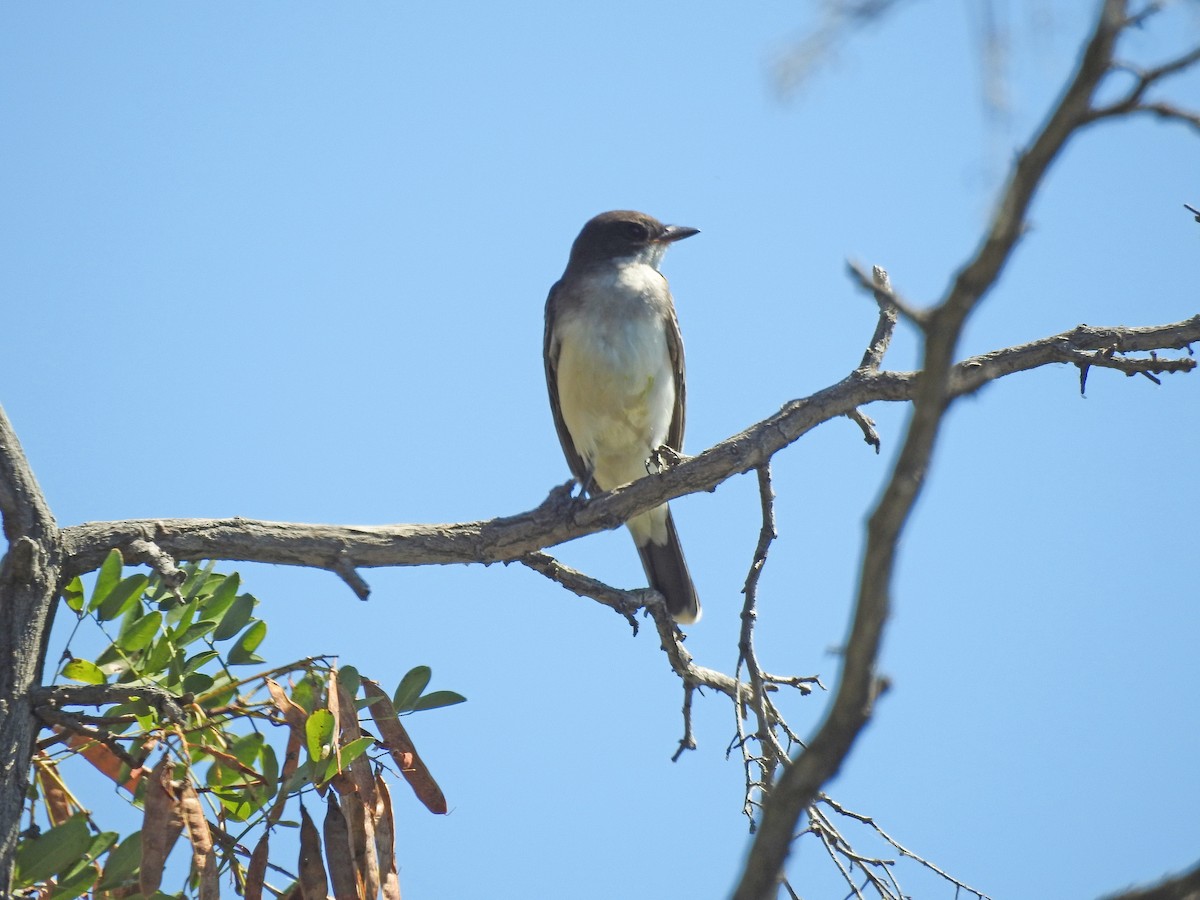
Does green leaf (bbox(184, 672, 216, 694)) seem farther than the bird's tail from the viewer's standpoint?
No

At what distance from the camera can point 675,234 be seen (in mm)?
8375

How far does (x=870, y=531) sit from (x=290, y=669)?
96.3 inches

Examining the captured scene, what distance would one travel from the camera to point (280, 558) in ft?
14.7

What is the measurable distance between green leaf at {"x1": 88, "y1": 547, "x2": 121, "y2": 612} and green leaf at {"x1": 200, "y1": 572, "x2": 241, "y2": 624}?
11.3 inches

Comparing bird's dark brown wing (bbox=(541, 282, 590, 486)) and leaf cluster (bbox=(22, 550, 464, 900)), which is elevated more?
bird's dark brown wing (bbox=(541, 282, 590, 486))

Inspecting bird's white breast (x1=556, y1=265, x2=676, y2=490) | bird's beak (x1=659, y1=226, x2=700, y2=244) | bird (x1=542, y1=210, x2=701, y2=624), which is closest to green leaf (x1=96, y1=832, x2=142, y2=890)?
bird (x1=542, y1=210, x2=701, y2=624)

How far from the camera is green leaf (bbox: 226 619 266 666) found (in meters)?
4.05

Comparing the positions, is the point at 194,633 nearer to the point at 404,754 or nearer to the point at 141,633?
the point at 141,633

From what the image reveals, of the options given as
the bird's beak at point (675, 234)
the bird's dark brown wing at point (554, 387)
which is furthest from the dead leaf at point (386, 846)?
the bird's beak at point (675, 234)

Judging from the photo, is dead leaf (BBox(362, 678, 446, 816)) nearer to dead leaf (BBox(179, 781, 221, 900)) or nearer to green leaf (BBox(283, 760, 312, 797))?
green leaf (BBox(283, 760, 312, 797))

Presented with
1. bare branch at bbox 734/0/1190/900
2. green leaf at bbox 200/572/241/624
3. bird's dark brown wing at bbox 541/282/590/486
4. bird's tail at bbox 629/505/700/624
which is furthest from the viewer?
bird's dark brown wing at bbox 541/282/590/486

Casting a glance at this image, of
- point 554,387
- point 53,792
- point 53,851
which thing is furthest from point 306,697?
point 554,387

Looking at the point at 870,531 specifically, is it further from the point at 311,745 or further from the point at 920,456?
the point at 311,745

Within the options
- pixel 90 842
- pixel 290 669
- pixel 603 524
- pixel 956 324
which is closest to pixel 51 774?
pixel 90 842
